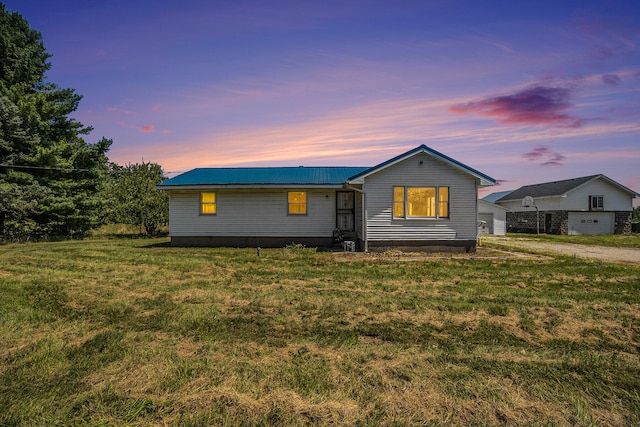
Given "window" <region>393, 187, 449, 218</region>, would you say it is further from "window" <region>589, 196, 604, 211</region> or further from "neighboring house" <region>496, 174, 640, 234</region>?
"window" <region>589, 196, 604, 211</region>

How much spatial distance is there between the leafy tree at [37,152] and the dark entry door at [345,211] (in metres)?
17.8

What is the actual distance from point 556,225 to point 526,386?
36.9 metres

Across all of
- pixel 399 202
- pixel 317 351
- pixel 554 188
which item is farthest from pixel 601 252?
pixel 554 188

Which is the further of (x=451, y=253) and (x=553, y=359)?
(x=451, y=253)

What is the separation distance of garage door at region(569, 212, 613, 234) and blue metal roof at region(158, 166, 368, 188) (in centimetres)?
2524

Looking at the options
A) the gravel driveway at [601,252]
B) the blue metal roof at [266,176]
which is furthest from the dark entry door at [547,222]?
the blue metal roof at [266,176]

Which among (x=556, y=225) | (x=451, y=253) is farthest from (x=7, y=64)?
(x=556, y=225)

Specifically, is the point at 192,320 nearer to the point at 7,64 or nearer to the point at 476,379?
the point at 476,379

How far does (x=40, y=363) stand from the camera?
4.14 meters

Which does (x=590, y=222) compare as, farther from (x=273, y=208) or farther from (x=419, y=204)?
(x=273, y=208)

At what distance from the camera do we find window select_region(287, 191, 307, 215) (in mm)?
18531

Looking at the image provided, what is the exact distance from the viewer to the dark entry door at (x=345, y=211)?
1853cm

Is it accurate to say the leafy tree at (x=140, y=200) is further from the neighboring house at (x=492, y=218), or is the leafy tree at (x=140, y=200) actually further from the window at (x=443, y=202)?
the neighboring house at (x=492, y=218)

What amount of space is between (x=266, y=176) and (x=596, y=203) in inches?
1313
